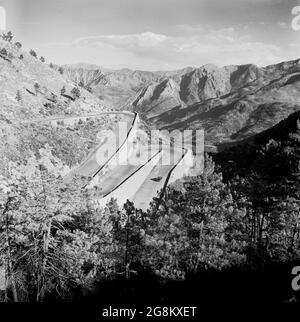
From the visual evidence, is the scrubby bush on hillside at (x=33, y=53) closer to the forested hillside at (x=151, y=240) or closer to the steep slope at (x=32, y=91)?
the steep slope at (x=32, y=91)

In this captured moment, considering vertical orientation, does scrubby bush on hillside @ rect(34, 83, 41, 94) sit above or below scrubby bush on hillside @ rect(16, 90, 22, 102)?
above

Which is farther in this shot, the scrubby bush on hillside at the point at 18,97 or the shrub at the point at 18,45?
the shrub at the point at 18,45

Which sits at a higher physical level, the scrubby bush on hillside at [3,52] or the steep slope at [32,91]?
the scrubby bush on hillside at [3,52]

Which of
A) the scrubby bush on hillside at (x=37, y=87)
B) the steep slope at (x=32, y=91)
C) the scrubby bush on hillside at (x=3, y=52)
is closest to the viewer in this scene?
the steep slope at (x=32, y=91)

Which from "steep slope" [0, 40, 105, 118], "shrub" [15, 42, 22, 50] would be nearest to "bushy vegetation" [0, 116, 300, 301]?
"steep slope" [0, 40, 105, 118]

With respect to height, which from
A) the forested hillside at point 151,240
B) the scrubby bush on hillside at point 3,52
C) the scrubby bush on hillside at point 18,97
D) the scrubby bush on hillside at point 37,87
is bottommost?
the forested hillside at point 151,240

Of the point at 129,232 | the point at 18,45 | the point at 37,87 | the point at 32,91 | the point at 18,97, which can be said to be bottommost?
the point at 129,232

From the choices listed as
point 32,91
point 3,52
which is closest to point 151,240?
point 32,91

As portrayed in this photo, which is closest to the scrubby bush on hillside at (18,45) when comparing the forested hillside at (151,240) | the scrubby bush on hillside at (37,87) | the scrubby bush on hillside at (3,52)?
the scrubby bush on hillside at (3,52)

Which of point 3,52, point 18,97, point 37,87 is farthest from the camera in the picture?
point 3,52

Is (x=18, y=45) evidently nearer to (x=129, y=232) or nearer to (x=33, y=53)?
(x=33, y=53)

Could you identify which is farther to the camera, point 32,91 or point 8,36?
point 8,36

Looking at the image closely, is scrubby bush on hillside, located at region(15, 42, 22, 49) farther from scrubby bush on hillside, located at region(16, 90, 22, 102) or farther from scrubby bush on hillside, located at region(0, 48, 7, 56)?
scrubby bush on hillside, located at region(16, 90, 22, 102)
